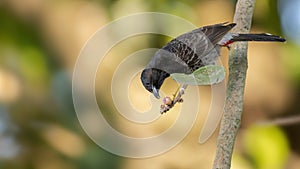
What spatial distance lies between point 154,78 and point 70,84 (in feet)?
4.68

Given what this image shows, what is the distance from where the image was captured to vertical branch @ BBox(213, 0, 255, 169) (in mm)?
868

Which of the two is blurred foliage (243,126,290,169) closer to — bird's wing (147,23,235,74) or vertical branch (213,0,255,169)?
bird's wing (147,23,235,74)

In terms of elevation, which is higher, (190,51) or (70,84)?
(70,84)

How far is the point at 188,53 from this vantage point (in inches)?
41.9

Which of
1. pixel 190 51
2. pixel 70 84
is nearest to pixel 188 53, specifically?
pixel 190 51

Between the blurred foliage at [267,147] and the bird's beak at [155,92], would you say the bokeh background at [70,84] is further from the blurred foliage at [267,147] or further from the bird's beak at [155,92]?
the bird's beak at [155,92]

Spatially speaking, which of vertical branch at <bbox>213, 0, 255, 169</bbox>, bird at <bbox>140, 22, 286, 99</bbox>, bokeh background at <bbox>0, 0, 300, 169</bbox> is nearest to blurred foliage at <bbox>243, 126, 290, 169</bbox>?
bokeh background at <bbox>0, 0, 300, 169</bbox>

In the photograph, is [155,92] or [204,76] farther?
[155,92]

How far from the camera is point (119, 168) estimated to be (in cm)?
238

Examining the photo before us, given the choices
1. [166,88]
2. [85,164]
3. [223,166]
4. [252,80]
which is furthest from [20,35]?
[223,166]

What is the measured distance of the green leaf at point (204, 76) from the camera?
0.88 metres

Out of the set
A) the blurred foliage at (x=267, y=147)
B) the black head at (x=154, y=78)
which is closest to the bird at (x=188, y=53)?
the black head at (x=154, y=78)

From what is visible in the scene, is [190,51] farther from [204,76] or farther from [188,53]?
[204,76]

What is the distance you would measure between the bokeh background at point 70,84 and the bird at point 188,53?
2.52 feet
